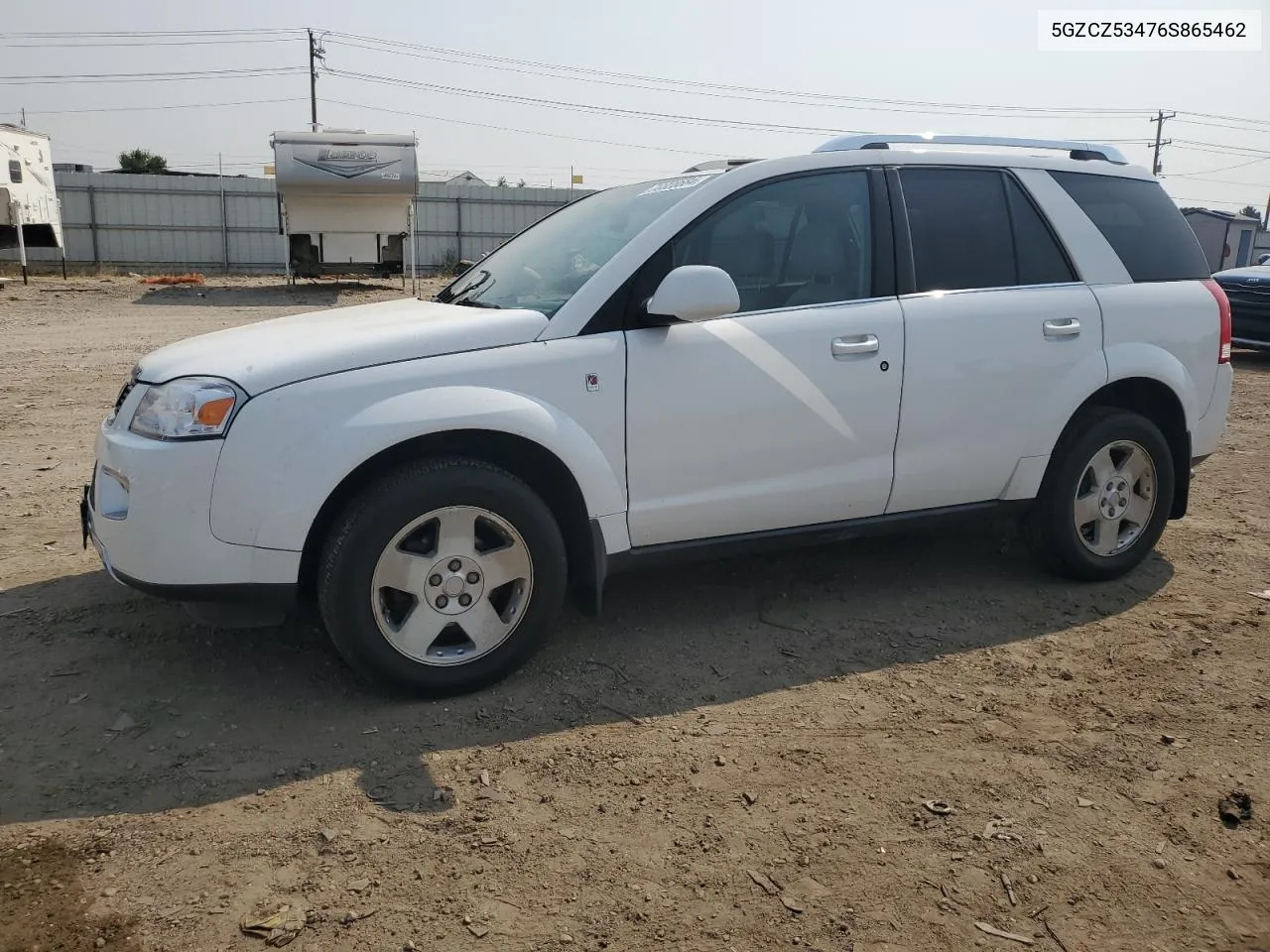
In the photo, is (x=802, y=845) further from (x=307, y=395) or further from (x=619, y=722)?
(x=307, y=395)

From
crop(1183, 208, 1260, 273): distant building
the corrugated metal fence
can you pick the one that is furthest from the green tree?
crop(1183, 208, 1260, 273): distant building

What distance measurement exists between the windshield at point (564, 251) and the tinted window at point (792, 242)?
0.21 m

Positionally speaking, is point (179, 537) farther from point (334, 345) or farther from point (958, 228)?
point (958, 228)

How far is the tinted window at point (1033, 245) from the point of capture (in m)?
4.47

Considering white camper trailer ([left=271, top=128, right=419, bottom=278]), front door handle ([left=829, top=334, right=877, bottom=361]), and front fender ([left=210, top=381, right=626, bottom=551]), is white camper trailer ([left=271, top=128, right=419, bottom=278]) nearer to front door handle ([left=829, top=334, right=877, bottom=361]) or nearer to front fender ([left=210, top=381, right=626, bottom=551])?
front door handle ([left=829, top=334, right=877, bottom=361])

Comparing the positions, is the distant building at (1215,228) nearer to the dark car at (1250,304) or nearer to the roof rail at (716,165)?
the dark car at (1250,304)

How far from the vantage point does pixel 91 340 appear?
41.3ft

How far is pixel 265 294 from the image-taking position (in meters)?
22.1

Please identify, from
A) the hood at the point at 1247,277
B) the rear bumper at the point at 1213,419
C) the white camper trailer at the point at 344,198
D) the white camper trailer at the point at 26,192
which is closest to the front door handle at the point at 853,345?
the rear bumper at the point at 1213,419

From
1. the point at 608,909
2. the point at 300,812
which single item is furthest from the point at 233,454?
the point at 608,909

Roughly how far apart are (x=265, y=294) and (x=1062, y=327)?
20475 mm

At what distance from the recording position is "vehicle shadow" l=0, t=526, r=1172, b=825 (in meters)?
3.06

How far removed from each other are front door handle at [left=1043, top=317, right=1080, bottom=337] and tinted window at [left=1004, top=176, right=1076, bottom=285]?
19 cm

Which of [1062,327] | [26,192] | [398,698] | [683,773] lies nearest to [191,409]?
[398,698]
